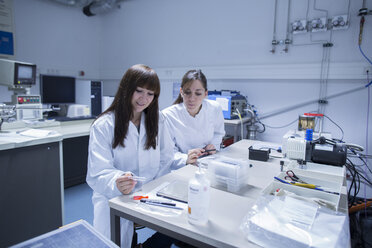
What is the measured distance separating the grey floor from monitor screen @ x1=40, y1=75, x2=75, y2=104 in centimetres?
145

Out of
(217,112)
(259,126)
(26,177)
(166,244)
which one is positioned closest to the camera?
(166,244)

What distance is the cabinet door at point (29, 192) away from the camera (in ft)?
5.08

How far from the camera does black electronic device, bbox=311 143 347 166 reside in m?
1.27

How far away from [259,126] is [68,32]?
3482 mm

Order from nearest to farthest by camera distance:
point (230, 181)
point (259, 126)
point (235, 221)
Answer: point (235, 221) < point (230, 181) < point (259, 126)

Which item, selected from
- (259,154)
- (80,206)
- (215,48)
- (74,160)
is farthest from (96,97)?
(259,154)

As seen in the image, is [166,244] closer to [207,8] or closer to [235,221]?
[235,221]

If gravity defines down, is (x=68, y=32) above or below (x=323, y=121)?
above

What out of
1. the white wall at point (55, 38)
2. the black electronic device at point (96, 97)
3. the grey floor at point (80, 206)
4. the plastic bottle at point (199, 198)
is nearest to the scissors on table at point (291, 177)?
the plastic bottle at point (199, 198)

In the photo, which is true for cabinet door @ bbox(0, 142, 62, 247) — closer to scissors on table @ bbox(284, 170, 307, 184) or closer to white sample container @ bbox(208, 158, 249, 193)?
white sample container @ bbox(208, 158, 249, 193)

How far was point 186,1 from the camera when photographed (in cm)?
353

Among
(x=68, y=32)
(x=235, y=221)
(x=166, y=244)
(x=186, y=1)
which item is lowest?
(x=166, y=244)

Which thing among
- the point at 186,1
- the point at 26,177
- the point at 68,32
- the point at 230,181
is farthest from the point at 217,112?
the point at 68,32

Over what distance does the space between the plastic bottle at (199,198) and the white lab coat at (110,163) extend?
0.41m
